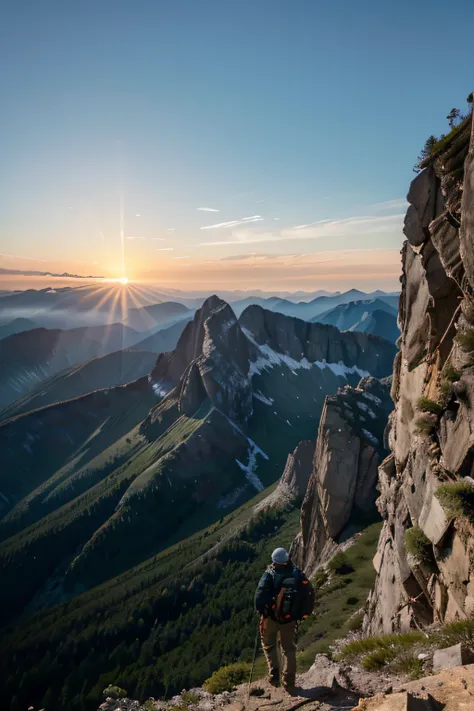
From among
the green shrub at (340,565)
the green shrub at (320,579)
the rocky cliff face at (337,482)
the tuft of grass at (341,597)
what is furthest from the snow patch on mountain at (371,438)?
the green shrub at (320,579)

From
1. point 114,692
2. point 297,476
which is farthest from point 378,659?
point 297,476

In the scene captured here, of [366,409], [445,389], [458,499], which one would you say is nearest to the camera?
[458,499]

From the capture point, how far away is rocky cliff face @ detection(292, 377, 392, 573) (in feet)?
256

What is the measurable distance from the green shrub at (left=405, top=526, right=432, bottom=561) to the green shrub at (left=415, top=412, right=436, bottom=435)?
4.99 m

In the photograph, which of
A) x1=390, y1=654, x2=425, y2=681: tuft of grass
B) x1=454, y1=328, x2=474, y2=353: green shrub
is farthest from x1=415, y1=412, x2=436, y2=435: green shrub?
x1=390, y1=654, x2=425, y2=681: tuft of grass

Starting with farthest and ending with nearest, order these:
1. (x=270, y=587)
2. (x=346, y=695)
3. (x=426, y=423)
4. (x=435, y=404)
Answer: (x=426, y=423), (x=435, y=404), (x=270, y=587), (x=346, y=695)

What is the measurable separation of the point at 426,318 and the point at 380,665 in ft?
59.9

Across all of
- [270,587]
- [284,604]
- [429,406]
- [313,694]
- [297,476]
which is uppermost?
[429,406]

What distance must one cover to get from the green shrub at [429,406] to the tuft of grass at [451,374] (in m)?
1.40

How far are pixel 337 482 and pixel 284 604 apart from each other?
68.4m

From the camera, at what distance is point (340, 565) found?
66.9 m

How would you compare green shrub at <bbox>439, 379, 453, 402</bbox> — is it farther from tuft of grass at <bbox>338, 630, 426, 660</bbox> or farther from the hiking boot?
the hiking boot

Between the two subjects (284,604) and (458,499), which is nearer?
(284,604)

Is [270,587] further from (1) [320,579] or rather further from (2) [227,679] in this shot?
(1) [320,579]
